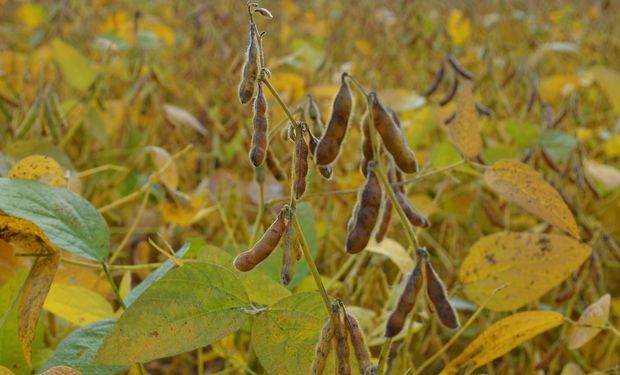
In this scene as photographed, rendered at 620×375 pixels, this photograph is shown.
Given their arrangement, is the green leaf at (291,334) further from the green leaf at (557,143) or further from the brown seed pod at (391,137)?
the green leaf at (557,143)

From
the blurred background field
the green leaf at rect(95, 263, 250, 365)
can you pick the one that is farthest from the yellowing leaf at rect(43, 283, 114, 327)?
the green leaf at rect(95, 263, 250, 365)

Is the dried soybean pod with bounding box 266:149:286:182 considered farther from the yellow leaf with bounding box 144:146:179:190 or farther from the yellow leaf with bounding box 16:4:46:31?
the yellow leaf with bounding box 16:4:46:31

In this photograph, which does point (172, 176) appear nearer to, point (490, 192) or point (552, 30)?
point (490, 192)

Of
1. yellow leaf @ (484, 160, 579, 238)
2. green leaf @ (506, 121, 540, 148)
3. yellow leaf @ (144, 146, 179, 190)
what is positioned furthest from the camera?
green leaf @ (506, 121, 540, 148)

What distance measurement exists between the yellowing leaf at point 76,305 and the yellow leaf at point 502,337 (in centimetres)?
33

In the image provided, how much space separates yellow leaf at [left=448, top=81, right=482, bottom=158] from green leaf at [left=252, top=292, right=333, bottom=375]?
305 mm

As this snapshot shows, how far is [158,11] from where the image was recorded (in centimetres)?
352

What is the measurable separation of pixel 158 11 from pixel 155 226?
2.32 metres

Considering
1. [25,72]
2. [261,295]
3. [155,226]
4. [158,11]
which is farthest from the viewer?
[158,11]

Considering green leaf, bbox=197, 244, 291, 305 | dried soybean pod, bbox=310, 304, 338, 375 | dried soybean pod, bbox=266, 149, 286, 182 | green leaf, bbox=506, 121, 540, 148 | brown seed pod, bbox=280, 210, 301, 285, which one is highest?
brown seed pod, bbox=280, 210, 301, 285

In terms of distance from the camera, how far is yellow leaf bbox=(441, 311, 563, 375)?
2.39ft

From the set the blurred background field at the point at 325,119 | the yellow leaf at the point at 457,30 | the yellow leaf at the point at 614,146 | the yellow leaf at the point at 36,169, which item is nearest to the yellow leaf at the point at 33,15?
the blurred background field at the point at 325,119

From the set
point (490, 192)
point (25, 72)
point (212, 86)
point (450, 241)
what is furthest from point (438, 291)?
point (212, 86)

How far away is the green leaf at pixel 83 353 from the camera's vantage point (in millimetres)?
656
